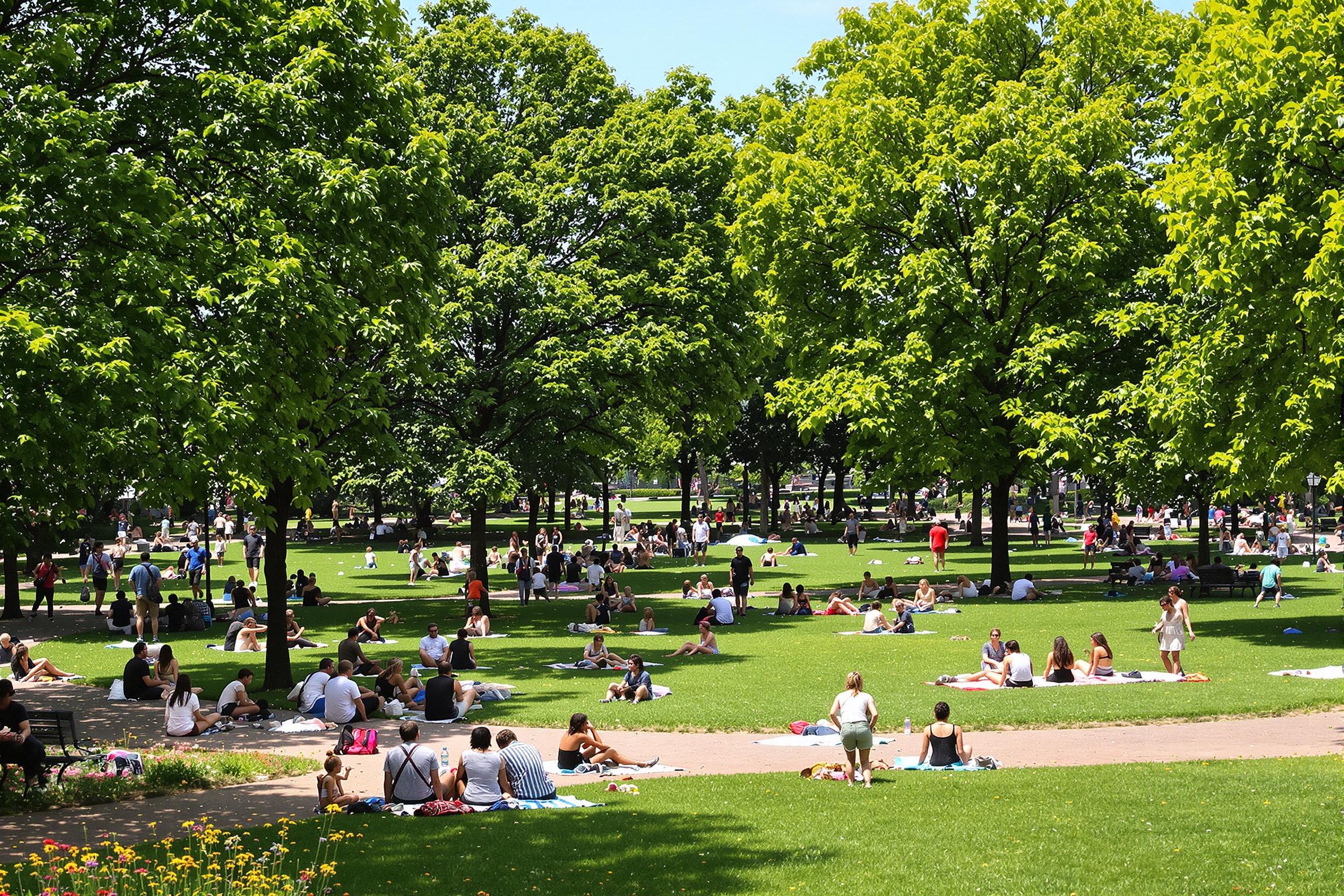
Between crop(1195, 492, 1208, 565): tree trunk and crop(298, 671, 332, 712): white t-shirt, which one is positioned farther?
crop(1195, 492, 1208, 565): tree trunk

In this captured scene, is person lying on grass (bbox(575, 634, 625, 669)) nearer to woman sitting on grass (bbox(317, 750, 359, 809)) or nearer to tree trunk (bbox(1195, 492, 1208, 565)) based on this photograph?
woman sitting on grass (bbox(317, 750, 359, 809))

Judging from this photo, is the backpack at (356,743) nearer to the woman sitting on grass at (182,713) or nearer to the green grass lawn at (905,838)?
the woman sitting on grass at (182,713)

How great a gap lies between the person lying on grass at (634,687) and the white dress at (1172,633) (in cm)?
851

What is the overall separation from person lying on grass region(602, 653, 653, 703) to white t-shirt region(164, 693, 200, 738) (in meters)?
6.14

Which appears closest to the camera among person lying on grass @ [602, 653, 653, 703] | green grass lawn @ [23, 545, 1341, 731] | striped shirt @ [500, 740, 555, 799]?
striped shirt @ [500, 740, 555, 799]

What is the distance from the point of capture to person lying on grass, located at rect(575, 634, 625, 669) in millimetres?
25078

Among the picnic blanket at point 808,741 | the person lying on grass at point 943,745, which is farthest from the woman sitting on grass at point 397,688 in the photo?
the person lying on grass at point 943,745

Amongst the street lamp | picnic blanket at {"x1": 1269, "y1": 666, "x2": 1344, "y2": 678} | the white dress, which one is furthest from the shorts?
the street lamp

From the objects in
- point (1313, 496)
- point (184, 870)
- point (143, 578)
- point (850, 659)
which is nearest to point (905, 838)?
point (184, 870)

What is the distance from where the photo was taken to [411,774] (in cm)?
1402

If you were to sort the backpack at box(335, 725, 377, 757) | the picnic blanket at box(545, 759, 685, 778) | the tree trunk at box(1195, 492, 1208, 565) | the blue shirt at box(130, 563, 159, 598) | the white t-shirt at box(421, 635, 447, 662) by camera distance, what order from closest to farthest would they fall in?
1. the picnic blanket at box(545, 759, 685, 778)
2. the backpack at box(335, 725, 377, 757)
3. the white t-shirt at box(421, 635, 447, 662)
4. the blue shirt at box(130, 563, 159, 598)
5. the tree trunk at box(1195, 492, 1208, 565)

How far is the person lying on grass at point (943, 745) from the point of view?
15859mm

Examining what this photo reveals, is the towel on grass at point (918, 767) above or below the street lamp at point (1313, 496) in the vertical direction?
below

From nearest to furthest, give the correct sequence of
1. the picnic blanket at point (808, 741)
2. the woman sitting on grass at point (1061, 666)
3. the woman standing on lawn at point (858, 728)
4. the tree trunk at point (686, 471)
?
the woman standing on lawn at point (858, 728) < the picnic blanket at point (808, 741) < the woman sitting on grass at point (1061, 666) < the tree trunk at point (686, 471)
